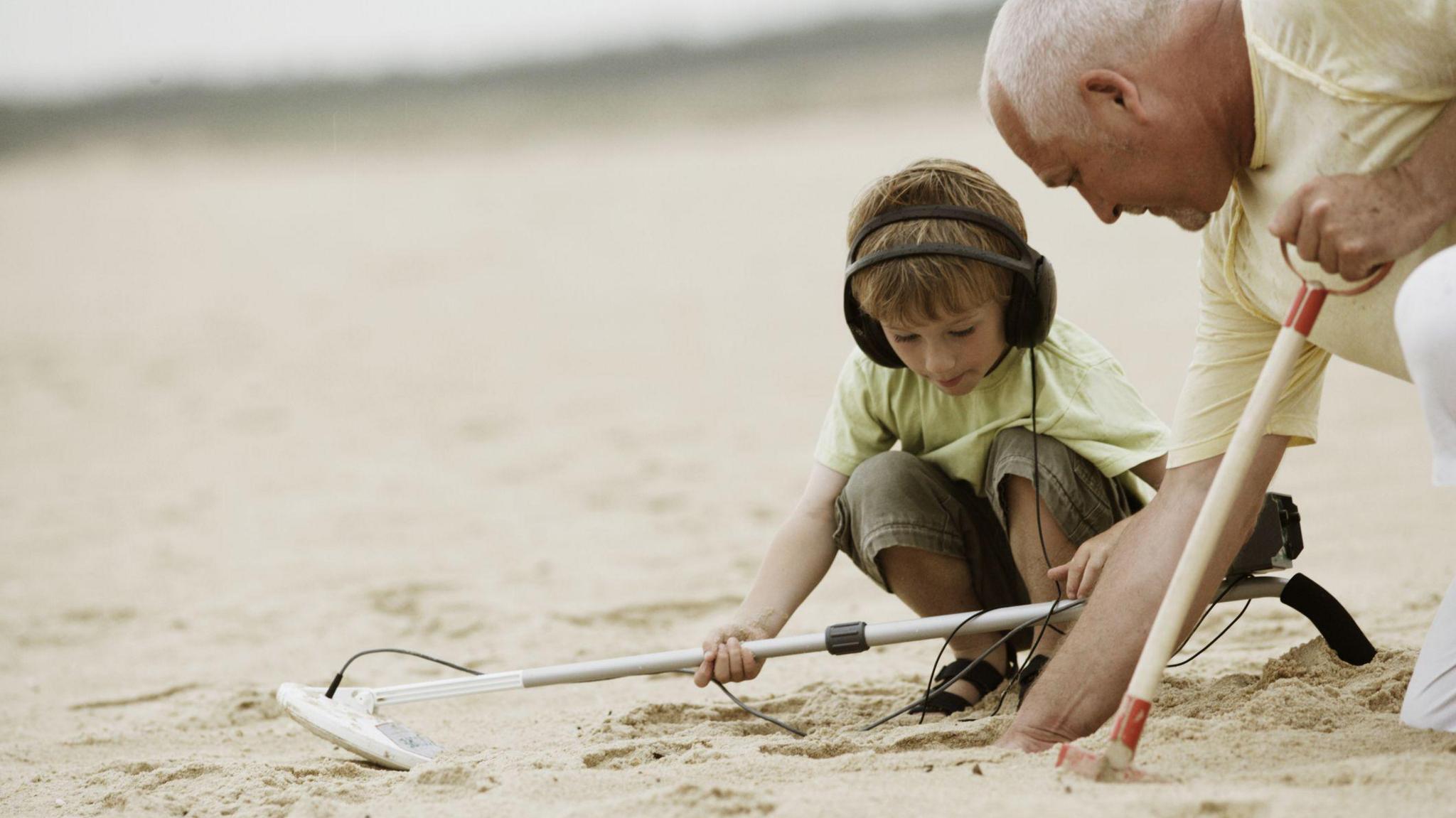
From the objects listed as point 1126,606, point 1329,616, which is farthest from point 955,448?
point 1329,616

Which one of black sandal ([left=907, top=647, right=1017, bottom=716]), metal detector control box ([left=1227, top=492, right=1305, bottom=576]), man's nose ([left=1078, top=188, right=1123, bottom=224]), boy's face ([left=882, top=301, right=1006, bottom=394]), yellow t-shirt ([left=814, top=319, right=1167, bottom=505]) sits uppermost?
man's nose ([left=1078, top=188, right=1123, bottom=224])

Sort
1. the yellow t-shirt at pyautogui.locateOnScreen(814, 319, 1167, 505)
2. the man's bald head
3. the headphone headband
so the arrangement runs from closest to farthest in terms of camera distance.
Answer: the man's bald head
the headphone headband
the yellow t-shirt at pyautogui.locateOnScreen(814, 319, 1167, 505)

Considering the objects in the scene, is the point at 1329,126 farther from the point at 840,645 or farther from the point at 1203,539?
the point at 840,645

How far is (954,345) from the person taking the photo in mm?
2539

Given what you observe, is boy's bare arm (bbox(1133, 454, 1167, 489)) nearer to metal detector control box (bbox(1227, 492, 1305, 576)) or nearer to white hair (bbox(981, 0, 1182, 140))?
metal detector control box (bbox(1227, 492, 1305, 576))

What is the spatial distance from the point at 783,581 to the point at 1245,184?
111 cm

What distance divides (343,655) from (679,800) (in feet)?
6.53

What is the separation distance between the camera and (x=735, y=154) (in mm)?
15867

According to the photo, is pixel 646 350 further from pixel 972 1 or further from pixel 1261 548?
pixel 972 1

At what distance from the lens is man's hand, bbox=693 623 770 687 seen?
2.54m

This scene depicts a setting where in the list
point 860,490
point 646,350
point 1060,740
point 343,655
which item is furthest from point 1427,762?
point 646,350

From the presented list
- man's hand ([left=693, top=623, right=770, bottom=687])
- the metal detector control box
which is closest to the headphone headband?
the metal detector control box

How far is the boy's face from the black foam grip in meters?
0.66

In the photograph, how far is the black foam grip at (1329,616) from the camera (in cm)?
251
